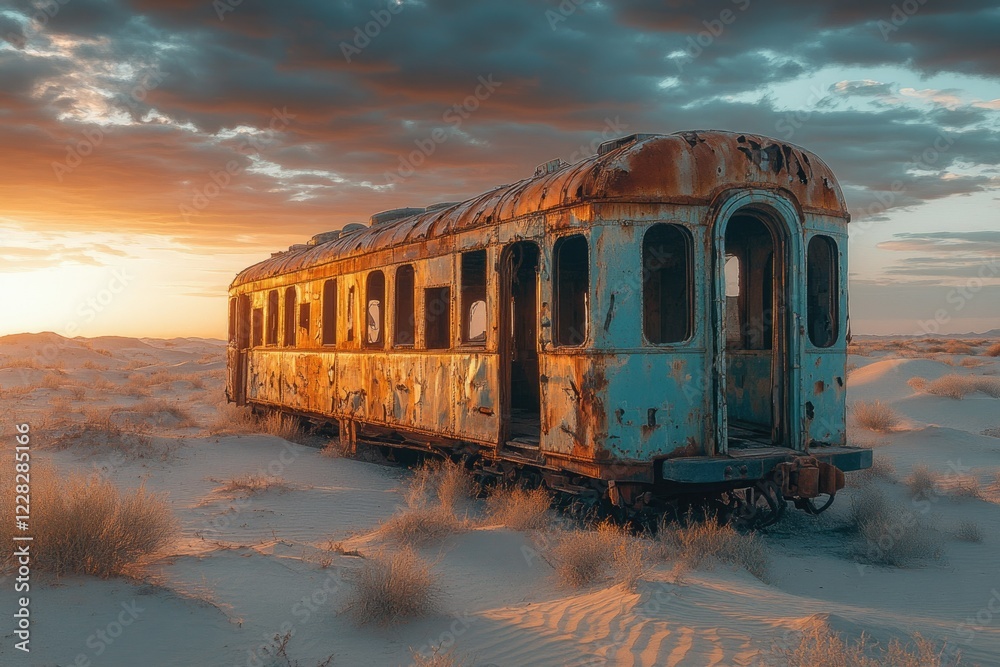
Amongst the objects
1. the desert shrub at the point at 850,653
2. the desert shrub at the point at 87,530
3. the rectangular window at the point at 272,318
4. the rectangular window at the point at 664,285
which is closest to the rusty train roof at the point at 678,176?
the rectangular window at the point at 664,285

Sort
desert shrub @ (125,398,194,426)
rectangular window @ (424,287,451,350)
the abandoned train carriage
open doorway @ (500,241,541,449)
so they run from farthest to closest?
desert shrub @ (125,398,194,426) → open doorway @ (500,241,541,449) → rectangular window @ (424,287,451,350) → the abandoned train carriage

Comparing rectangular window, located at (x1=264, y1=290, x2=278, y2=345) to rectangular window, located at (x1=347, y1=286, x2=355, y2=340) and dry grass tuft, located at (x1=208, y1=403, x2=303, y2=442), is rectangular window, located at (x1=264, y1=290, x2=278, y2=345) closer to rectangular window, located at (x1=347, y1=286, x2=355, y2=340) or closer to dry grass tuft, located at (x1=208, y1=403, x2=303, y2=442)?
dry grass tuft, located at (x1=208, y1=403, x2=303, y2=442)

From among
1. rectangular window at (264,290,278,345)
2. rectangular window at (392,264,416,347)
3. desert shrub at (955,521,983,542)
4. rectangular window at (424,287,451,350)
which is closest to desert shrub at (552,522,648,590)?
rectangular window at (424,287,451,350)

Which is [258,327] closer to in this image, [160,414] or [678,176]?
[160,414]

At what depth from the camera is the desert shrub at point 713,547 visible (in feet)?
20.2

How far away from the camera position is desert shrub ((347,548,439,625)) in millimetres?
4902

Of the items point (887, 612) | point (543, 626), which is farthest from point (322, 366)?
point (887, 612)

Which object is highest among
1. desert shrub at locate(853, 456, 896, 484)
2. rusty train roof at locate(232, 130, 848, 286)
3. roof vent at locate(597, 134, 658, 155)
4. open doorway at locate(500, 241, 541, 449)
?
roof vent at locate(597, 134, 658, 155)

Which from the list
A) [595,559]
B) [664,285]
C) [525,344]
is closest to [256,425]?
[525,344]

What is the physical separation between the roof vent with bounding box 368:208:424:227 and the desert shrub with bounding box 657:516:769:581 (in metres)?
6.33

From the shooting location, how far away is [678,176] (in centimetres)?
675

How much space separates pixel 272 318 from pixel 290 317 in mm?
1069

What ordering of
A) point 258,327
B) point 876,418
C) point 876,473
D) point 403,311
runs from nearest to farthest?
point 403,311 → point 876,473 → point 258,327 → point 876,418

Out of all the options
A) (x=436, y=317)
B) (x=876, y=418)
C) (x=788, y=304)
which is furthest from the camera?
(x=876, y=418)
